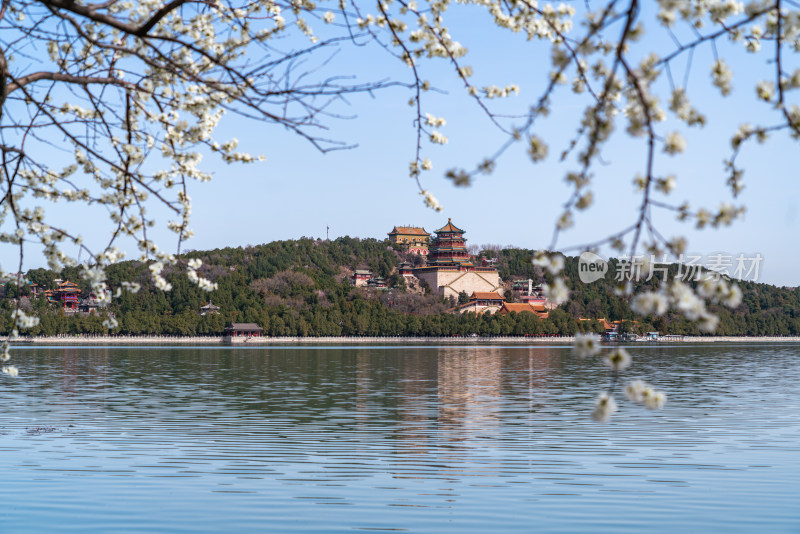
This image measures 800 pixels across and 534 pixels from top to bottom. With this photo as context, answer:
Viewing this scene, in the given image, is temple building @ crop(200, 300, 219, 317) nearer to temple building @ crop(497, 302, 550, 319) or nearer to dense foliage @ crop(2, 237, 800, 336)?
dense foliage @ crop(2, 237, 800, 336)

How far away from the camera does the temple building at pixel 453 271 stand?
122438 mm

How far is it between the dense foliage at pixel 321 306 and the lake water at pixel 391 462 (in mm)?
59148

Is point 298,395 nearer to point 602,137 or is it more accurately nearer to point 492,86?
point 492,86

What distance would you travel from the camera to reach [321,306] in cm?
10531

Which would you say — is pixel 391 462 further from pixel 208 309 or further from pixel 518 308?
pixel 518 308

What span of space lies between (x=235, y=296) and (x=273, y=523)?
95.7 meters

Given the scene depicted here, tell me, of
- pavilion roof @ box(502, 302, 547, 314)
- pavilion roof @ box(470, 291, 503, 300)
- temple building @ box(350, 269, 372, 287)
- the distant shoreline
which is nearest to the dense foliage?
the distant shoreline

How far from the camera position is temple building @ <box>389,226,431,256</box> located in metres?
155

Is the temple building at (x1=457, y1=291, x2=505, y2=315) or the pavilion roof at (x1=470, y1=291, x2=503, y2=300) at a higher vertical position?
the pavilion roof at (x1=470, y1=291, x2=503, y2=300)

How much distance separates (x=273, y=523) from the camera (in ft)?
34.6

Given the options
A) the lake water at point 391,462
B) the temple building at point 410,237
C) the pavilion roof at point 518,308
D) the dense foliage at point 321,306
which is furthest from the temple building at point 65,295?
the lake water at point 391,462

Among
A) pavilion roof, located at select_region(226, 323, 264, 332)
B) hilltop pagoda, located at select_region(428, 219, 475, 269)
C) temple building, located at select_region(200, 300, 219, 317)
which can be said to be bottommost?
pavilion roof, located at select_region(226, 323, 264, 332)

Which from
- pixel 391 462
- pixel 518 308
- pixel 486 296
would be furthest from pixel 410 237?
pixel 391 462

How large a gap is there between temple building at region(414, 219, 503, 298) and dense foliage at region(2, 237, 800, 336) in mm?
3152
